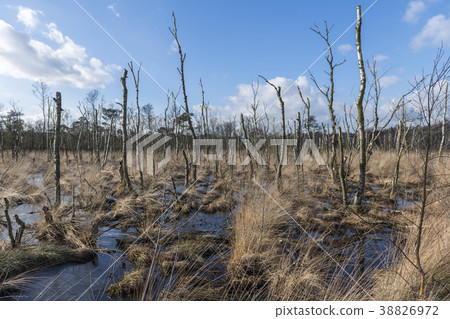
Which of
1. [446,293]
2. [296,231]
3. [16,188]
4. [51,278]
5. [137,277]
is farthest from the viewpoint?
[16,188]

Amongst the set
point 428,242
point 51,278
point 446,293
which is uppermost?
point 428,242

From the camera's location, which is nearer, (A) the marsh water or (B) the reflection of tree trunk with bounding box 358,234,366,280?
(A) the marsh water

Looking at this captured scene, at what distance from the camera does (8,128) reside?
86.7 ft

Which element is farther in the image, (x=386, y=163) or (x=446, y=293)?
(x=386, y=163)

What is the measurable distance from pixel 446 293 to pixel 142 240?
429 cm

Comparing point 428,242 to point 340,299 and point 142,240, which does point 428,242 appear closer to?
point 340,299

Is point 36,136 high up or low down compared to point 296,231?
up

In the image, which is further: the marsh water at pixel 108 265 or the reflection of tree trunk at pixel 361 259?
the reflection of tree trunk at pixel 361 259

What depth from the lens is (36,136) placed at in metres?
32.2

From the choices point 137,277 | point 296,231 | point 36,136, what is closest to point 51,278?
point 137,277

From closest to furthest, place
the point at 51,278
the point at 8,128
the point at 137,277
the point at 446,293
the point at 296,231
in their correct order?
the point at 446,293 → the point at 137,277 → the point at 51,278 → the point at 296,231 → the point at 8,128
